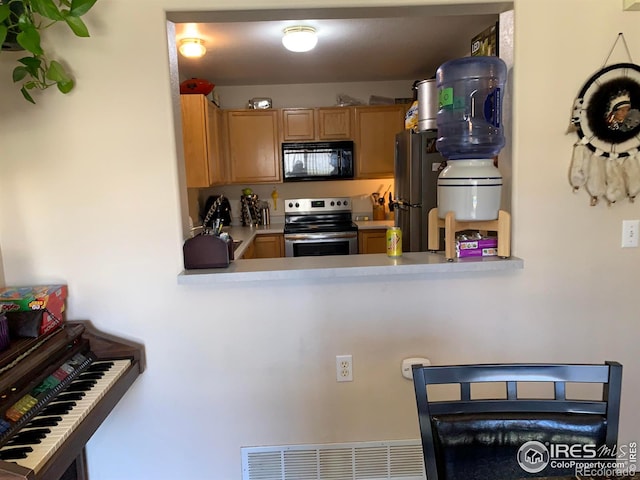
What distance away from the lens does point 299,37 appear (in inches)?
107

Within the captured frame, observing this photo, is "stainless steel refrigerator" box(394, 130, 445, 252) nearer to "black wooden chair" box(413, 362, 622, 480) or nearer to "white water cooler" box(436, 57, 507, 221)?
"white water cooler" box(436, 57, 507, 221)

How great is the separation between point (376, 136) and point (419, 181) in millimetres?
1566

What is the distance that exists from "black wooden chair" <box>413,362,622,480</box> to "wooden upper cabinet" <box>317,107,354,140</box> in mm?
3647

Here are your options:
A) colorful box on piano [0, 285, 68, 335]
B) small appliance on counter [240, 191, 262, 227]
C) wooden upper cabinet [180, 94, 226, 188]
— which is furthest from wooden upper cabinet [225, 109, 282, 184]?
colorful box on piano [0, 285, 68, 335]

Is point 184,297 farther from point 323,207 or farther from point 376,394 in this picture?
point 323,207

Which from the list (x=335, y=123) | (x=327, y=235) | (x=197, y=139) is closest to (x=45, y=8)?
(x=197, y=139)

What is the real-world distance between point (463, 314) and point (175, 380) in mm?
1212

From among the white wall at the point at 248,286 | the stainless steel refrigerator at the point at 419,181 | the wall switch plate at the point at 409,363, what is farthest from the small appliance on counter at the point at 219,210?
the wall switch plate at the point at 409,363

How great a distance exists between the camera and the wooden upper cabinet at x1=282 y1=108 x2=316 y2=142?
4.41 meters

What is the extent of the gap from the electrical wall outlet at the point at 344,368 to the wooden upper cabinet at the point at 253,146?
2.87m

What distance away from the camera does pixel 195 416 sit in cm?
187

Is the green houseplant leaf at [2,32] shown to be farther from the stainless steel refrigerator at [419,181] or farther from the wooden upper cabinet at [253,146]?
the wooden upper cabinet at [253,146]

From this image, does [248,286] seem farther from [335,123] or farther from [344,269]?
[335,123]

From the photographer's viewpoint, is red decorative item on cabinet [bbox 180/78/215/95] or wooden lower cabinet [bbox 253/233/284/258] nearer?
red decorative item on cabinet [bbox 180/78/215/95]
